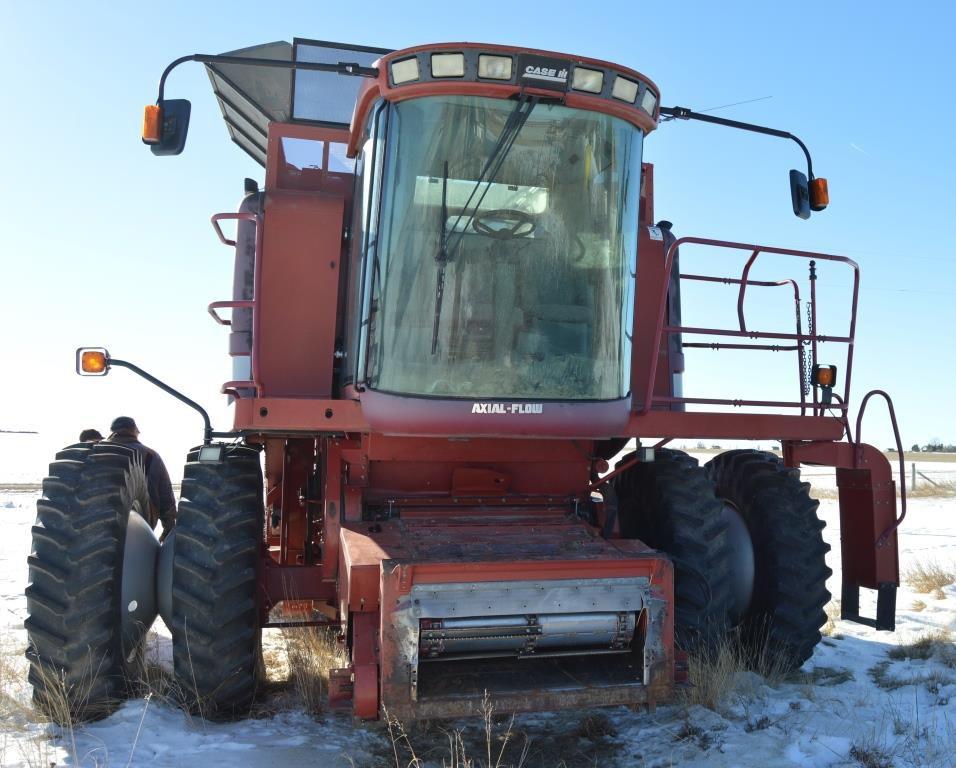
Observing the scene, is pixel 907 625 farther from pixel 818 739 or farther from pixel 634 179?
pixel 634 179

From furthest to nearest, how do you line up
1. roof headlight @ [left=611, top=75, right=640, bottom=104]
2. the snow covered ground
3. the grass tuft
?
the grass tuft < roof headlight @ [left=611, top=75, right=640, bottom=104] < the snow covered ground

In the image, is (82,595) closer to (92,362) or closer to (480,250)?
(92,362)

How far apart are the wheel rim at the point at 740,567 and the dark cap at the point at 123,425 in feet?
17.1

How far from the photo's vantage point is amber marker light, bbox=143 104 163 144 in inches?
177

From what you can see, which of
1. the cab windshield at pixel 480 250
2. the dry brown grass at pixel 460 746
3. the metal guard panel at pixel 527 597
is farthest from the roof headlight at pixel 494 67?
the dry brown grass at pixel 460 746

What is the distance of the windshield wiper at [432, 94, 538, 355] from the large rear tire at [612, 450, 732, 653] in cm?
196

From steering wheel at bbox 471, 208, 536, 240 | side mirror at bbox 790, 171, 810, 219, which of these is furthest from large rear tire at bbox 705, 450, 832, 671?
steering wheel at bbox 471, 208, 536, 240

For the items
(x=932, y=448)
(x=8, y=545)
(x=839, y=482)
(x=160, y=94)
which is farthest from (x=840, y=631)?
(x=932, y=448)

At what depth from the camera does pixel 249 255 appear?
18.2 feet

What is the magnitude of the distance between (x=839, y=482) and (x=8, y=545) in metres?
10.8

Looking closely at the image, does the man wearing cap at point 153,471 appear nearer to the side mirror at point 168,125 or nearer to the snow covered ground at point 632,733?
the snow covered ground at point 632,733

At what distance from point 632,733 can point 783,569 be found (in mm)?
1686

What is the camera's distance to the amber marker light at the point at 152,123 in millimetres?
4484

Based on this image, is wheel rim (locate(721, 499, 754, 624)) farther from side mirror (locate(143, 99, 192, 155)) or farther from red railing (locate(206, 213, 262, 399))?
side mirror (locate(143, 99, 192, 155))
